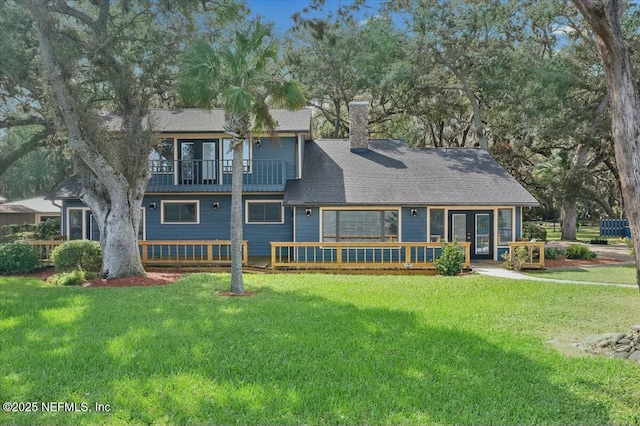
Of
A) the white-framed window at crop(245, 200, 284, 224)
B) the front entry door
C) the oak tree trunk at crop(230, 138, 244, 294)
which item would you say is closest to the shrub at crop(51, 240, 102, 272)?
the oak tree trunk at crop(230, 138, 244, 294)

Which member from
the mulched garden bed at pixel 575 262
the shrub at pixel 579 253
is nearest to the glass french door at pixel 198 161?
the mulched garden bed at pixel 575 262

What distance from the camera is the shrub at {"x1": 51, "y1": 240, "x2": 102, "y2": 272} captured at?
13.2 metres

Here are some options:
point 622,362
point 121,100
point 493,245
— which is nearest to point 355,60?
point 493,245

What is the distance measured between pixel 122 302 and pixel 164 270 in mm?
5916

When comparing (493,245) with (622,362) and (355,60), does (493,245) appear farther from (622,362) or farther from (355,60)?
(355,60)

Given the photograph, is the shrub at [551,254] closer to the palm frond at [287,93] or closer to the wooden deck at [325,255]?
the wooden deck at [325,255]

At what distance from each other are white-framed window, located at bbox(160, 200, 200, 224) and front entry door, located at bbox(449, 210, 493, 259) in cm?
1062

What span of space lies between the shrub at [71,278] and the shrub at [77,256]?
1.64ft

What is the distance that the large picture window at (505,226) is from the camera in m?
17.3

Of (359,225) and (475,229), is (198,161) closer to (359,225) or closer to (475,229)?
(359,225)

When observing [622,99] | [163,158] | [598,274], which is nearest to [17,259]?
[163,158]

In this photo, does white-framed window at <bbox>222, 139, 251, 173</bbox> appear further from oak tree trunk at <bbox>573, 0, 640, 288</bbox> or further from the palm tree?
oak tree trunk at <bbox>573, 0, 640, 288</bbox>

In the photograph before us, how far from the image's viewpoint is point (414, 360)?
5.67m

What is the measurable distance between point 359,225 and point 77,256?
9919 millimetres
